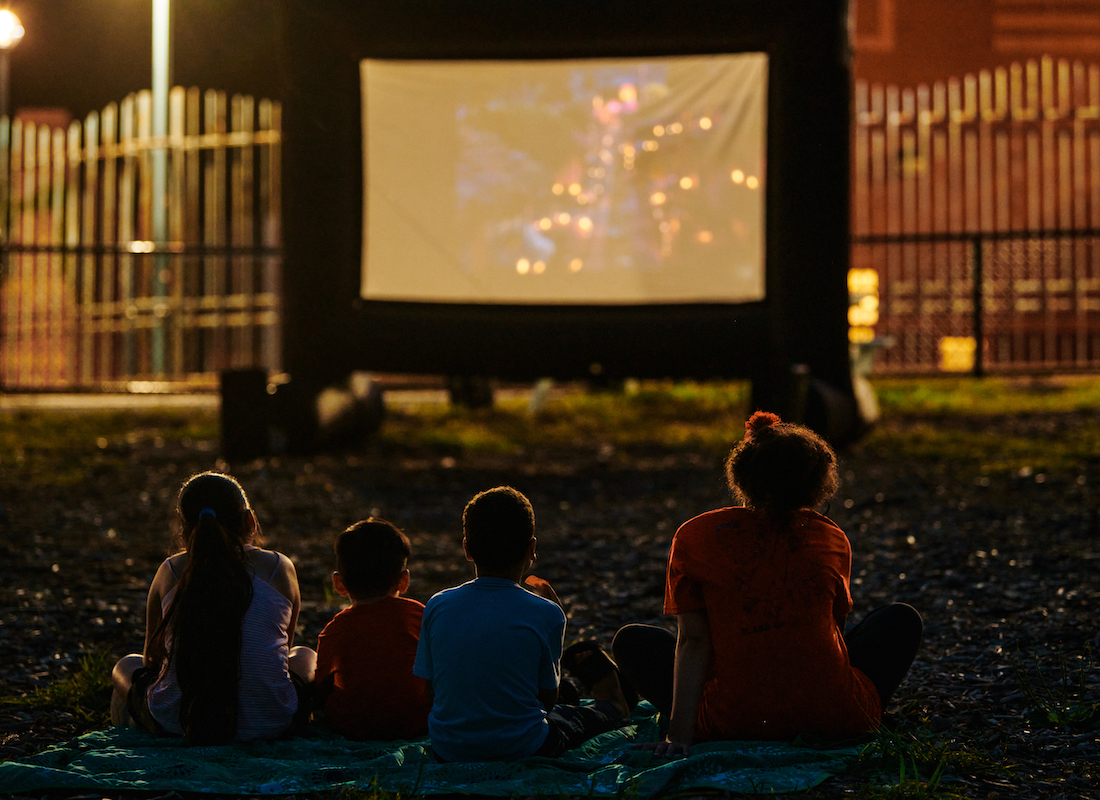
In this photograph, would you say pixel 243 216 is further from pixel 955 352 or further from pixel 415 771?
pixel 415 771

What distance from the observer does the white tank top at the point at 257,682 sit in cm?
289

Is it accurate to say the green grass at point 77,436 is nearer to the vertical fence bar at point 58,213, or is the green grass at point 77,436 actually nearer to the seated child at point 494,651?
the vertical fence bar at point 58,213

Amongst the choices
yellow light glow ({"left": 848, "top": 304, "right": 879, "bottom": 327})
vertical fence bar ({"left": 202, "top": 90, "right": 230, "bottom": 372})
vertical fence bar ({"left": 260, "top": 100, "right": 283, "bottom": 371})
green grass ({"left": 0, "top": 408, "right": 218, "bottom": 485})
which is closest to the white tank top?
green grass ({"left": 0, "top": 408, "right": 218, "bottom": 485})

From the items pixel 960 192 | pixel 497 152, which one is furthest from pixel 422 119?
pixel 960 192

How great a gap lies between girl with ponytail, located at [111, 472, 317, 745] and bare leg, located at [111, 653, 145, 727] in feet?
0.05

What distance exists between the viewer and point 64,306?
13539 mm

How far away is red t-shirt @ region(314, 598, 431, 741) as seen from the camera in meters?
3.00

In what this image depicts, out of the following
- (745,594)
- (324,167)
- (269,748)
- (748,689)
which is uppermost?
(324,167)

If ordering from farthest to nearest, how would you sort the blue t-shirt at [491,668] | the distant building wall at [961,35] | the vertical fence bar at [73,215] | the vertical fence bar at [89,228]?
the distant building wall at [961,35] < the vertical fence bar at [73,215] < the vertical fence bar at [89,228] < the blue t-shirt at [491,668]

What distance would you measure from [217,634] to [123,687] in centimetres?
41

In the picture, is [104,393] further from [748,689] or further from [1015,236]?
[748,689]

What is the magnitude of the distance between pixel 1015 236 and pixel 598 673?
9685mm

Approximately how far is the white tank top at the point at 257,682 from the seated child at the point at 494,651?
384 millimetres

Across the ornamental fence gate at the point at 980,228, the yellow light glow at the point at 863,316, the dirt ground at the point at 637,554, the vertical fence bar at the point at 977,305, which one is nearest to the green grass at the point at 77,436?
the dirt ground at the point at 637,554
